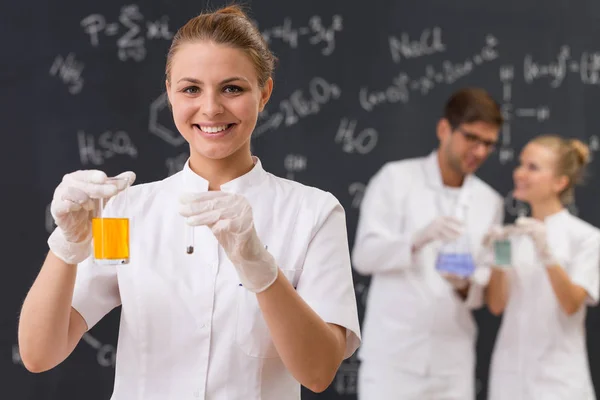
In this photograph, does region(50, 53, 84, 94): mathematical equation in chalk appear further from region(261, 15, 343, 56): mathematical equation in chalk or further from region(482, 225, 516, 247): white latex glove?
region(482, 225, 516, 247): white latex glove

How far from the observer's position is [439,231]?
9.93ft

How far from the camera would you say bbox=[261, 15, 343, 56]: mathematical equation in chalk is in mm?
3352

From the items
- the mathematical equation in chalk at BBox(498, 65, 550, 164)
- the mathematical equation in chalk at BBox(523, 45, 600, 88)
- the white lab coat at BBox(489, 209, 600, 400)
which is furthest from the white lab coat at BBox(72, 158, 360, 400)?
the mathematical equation in chalk at BBox(523, 45, 600, 88)

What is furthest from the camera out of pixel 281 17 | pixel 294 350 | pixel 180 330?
pixel 281 17

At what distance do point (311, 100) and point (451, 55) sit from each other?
Result: 2.04 feet

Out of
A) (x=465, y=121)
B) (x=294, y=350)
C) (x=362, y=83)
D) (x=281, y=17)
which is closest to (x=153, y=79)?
(x=281, y=17)

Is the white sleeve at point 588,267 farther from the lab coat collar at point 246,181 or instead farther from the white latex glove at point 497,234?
the lab coat collar at point 246,181

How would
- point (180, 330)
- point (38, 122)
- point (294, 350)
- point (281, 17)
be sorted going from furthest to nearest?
point (281, 17)
point (38, 122)
point (180, 330)
point (294, 350)

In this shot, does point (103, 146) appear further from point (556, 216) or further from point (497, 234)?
point (556, 216)

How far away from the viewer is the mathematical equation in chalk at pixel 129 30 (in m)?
3.15

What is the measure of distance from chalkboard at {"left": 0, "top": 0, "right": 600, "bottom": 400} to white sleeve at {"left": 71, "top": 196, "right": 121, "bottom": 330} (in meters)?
1.78

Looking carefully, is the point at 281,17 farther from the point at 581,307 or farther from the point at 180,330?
the point at 180,330

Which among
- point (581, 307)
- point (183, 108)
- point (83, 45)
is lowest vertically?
point (581, 307)

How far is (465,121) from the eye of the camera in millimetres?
3260
